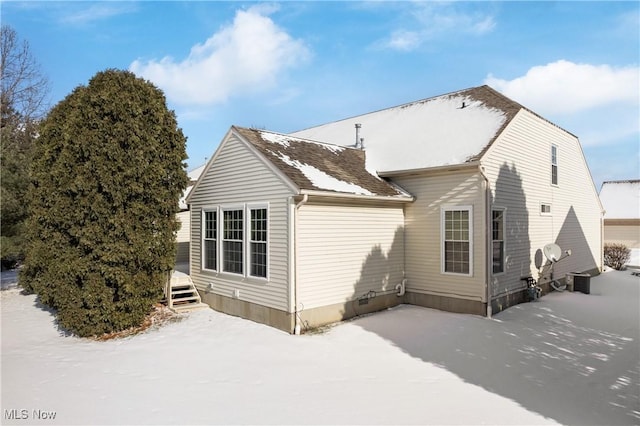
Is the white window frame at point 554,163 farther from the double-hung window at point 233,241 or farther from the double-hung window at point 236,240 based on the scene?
the double-hung window at point 233,241

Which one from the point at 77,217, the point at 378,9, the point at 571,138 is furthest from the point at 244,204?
the point at 571,138

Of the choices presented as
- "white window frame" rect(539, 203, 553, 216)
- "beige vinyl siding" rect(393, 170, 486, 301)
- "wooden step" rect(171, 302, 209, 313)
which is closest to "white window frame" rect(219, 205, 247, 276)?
"wooden step" rect(171, 302, 209, 313)

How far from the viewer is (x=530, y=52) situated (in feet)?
41.0

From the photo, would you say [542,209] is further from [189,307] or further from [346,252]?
[189,307]

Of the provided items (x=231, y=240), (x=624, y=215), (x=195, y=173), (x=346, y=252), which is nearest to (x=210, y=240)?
(x=231, y=240)

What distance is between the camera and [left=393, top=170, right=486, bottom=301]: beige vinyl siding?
10195 mm

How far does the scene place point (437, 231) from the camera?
1092 cm

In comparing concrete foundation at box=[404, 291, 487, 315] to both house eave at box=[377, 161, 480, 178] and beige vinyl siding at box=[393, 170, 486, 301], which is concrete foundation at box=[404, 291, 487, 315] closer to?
beige vinyl siding at box=[393, 170, 486, 301]

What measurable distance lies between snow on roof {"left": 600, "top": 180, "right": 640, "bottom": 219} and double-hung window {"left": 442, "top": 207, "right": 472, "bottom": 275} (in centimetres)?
2461

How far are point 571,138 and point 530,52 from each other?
5.36 m

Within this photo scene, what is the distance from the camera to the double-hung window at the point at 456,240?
1044 centimetres

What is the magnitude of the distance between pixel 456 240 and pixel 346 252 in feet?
10.7

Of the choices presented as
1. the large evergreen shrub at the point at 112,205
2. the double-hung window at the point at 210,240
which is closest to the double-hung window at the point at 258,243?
the double-hung window at the point at 210,240

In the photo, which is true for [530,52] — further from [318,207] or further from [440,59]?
[318,207]
